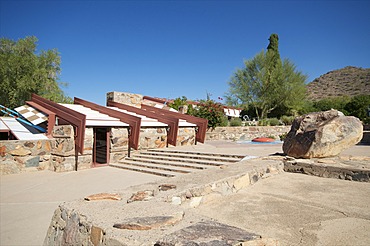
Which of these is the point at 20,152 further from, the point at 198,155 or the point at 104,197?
the point at 104,197

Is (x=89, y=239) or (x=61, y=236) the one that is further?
(x=61, y=236)

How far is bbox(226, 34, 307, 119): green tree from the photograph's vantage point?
2536 centimetres

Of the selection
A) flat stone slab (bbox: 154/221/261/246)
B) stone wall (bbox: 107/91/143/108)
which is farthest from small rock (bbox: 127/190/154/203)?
stone wall (bbox: 107/91/143/108)

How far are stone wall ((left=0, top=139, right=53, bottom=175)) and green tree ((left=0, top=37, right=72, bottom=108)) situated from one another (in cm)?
1315

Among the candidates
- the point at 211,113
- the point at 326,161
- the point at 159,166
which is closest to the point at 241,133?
the point at 211,113

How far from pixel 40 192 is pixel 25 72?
679 inches

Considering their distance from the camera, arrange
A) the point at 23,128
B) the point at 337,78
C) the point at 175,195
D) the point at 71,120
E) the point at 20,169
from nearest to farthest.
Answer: the point at 175,195 < the point at 20,169 < the point at 71,120 < the point at 23,128 < the point at 337,78

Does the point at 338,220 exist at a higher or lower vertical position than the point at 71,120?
lower

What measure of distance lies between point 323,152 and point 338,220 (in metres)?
3.09

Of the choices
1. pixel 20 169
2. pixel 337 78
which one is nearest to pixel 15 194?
pixel 20 169

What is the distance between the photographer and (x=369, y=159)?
18.0ft

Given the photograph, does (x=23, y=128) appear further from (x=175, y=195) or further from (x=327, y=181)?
(x=327, y=181)

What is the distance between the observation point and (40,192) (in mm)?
5484

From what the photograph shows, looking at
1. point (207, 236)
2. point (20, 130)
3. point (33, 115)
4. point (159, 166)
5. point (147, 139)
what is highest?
point (33, 115)
